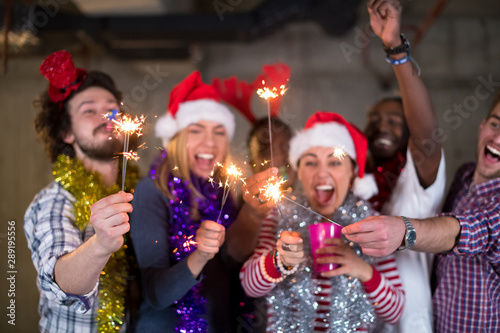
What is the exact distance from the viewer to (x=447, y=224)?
124cm

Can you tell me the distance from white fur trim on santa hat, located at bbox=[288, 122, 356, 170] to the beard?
0.68 metres

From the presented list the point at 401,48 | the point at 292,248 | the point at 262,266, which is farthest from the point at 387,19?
the point at 262,266

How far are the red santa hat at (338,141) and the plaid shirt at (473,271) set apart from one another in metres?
0.36

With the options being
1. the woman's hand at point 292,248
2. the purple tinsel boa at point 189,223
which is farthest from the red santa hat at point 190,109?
the woman's hand at point 292,248

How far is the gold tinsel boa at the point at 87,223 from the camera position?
1.34 metres

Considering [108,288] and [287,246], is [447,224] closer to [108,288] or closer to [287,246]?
[287,246]

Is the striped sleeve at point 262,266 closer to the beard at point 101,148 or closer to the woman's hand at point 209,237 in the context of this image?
the woman's hand at point 209,237

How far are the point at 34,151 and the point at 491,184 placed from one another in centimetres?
335

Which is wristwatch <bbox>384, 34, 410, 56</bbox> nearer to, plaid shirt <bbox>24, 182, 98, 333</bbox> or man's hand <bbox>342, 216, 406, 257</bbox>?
man's hand <bbox>342, 216, 406, 257</bbox>

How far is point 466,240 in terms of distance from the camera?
4.05 feet

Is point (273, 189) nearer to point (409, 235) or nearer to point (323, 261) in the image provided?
point (323, 261)

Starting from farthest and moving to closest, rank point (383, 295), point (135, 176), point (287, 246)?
point (135, 176) < point (383, 295) < point (287, 246)

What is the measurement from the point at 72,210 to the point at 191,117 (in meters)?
0.63

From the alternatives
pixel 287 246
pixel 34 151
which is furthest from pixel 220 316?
pixel 34 151
